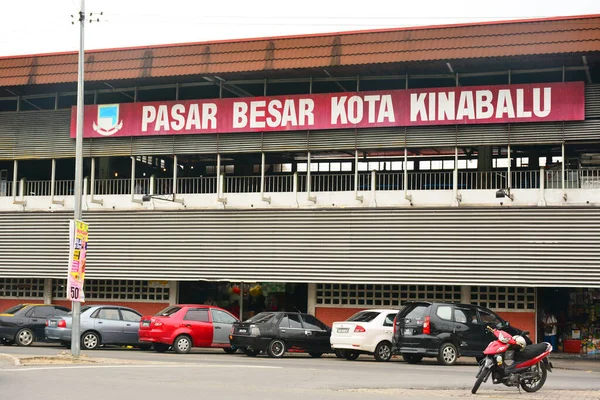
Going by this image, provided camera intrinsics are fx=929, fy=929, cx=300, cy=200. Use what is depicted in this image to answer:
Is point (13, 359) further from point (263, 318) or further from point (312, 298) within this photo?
point (312, 298)

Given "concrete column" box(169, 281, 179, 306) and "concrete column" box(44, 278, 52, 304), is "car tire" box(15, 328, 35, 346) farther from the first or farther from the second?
"concrete column" box(44, 278, 52, 304)

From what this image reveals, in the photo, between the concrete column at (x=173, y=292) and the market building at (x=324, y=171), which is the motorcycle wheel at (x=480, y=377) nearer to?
the market building at (x=324, y=171)

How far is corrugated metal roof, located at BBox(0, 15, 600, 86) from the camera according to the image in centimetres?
2728

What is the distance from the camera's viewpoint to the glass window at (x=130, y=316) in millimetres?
27375

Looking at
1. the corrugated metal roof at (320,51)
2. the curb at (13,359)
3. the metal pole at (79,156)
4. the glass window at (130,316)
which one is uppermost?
the corrugated metal roof at (320,51)

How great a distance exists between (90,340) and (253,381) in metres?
11.0

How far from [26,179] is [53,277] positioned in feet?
14.7

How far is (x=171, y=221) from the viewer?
104 ft

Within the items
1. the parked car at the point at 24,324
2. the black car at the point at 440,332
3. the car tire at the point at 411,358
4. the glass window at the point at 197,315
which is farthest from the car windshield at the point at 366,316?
the parked car at the point at 24,324

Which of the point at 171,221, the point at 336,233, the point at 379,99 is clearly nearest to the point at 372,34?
the point at 379,99

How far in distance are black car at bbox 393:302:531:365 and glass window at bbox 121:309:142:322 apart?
802 cm

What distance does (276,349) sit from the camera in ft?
84.9

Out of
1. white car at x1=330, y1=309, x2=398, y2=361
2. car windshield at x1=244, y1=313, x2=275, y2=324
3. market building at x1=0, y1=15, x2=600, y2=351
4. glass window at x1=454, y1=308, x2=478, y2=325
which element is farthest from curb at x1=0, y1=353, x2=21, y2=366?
glass window at x1=454, y1=308, x2=478, y2=325

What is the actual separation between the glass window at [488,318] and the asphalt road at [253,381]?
174cm
